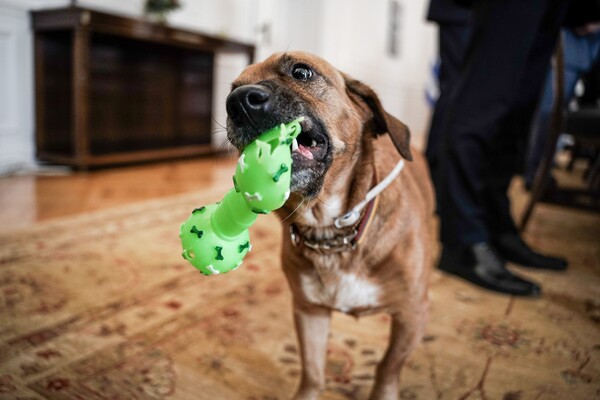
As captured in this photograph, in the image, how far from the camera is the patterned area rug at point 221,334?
44.1 inches

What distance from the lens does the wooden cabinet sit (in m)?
3.36

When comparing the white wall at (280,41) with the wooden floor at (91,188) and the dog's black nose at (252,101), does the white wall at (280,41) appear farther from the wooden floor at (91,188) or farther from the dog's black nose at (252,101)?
the wooden floor at (91,188)

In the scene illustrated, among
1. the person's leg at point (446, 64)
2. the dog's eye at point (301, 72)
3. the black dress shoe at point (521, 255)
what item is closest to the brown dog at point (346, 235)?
the dog's eye at point (301, 72)

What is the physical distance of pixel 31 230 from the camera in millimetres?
2035

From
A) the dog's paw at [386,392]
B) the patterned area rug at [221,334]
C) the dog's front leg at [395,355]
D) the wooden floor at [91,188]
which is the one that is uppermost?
the dog's front leg at [395,355]

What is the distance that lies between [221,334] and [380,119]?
76 cm

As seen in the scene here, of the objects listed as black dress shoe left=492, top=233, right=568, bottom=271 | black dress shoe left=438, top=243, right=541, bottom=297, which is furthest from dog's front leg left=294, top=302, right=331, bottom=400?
black dress shoe left=492, top=233, right=568, bottom=271

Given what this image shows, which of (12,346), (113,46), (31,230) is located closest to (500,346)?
(12,346)

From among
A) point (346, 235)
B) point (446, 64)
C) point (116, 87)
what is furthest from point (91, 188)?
point (346, 235)

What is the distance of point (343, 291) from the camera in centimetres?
102

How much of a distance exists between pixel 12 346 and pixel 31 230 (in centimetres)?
96

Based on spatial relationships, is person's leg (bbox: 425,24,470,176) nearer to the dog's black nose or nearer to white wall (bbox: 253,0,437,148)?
white wall (bbox: 253,0,437,148)

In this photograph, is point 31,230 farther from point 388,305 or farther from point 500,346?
point 500,346

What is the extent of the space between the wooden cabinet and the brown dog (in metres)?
2.80
